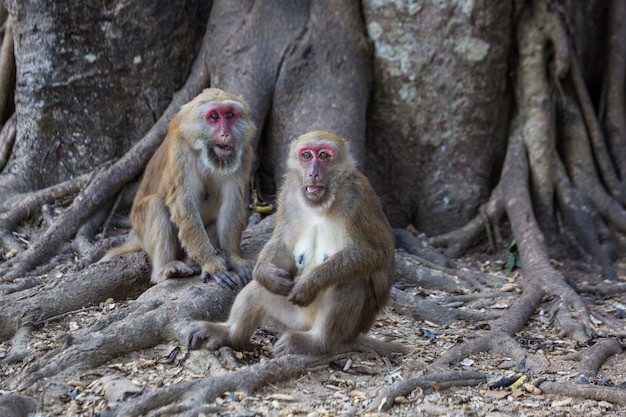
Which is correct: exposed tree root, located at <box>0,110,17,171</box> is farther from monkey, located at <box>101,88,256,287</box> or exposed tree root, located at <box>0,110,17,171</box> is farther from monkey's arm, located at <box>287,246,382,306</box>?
monkey's arm, located at <box>287,246,382,306</box>

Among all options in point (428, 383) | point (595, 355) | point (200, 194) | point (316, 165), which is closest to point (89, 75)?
point (200, 194)

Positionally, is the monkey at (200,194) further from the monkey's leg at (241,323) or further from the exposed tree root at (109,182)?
the exposed tree root at (109,182)

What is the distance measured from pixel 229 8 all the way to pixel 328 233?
3.85 m

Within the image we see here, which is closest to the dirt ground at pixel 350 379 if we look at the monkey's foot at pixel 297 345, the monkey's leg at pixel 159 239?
the monkey's foot at pixel 297 345

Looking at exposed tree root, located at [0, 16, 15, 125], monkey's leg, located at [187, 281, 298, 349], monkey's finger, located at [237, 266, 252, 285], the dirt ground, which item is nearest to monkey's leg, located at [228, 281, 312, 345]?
monkey's leg, located at [187, 281, 298, 349]

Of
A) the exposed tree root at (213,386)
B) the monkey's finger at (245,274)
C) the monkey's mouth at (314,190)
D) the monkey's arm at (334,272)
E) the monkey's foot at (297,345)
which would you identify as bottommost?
the exposed tree root at (213,386)

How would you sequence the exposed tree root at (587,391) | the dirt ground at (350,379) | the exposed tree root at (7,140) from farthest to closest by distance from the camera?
the exposed tree root at (7,140) < the exposed tree root at (587,391) < the dirt ground at (350,379)

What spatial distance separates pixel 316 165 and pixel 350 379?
145cm

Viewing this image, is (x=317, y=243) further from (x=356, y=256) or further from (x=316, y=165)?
(x=316, y=165)

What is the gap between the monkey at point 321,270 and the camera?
5.40 meters

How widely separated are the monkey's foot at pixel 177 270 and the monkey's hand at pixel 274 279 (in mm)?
1072

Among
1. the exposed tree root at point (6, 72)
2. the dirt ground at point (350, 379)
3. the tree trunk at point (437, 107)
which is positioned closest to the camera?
the dirt ground at point (350, 379)

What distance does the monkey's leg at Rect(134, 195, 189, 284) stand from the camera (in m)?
6.55

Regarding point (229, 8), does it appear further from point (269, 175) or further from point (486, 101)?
point (486, 101)
